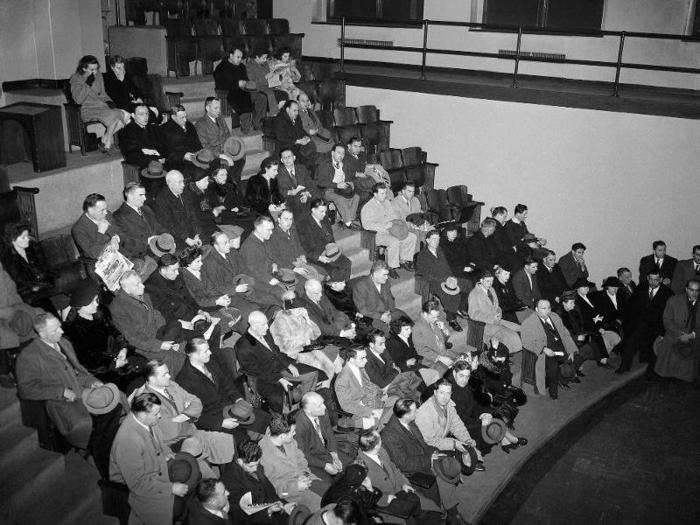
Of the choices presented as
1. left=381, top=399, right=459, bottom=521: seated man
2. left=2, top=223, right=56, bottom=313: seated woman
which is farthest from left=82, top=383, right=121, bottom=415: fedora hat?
left=381, top=399, right=459, bottom=521: seated man

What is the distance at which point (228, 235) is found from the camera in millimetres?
6566

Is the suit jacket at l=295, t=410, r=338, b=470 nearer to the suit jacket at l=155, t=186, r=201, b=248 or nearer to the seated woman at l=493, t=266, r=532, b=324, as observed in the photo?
the suit jacket at l=155, t=186, r=201, b=248

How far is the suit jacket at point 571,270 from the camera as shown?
8.07 metres

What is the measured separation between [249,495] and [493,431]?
2220 millimetres

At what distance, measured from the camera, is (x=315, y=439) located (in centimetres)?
487

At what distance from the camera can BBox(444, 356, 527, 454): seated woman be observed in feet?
18.6

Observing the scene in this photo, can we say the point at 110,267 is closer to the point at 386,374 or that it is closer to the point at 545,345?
the point at 386,374

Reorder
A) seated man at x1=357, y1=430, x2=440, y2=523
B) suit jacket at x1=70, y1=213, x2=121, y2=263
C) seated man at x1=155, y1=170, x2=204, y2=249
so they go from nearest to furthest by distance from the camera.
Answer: seated man at x1=357, y1=430, x2=440, y2=523, suit jacket at x1=70, y1=213, x2=121, y2=263, seated man at x1=155, y1=170, x2=204, y2=249

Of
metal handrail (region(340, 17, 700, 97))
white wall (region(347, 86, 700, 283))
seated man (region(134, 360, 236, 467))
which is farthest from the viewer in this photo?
white wall (region(347, 86, 700, 283))

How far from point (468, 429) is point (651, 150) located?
4253 millimetres

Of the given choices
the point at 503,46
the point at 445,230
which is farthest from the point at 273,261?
the point at 503,46

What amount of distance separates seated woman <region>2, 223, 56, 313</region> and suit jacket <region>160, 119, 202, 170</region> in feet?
6.65

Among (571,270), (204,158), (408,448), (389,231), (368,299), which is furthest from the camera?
(571,270)

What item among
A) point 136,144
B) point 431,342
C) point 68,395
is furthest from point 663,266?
point 68,395
